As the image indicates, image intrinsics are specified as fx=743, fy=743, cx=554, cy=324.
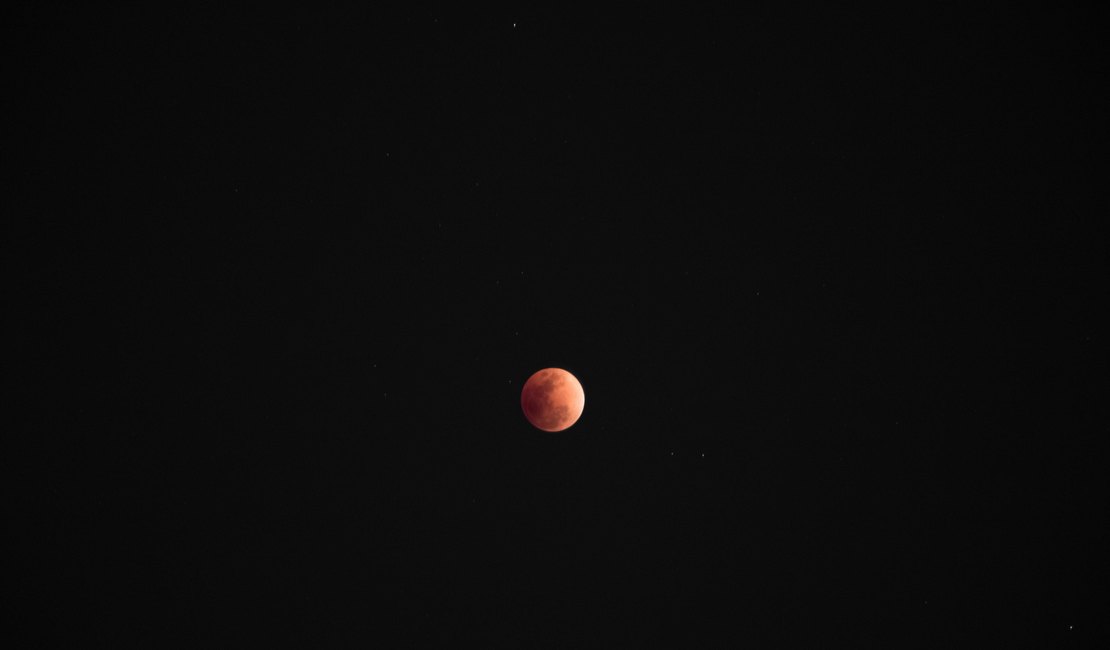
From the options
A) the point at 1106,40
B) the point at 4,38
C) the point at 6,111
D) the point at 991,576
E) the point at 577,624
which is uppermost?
the point at 4,38

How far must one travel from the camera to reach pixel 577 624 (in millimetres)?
3256

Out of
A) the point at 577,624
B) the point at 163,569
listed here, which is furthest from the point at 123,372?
the point at 577,624

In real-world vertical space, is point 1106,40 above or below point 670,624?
above

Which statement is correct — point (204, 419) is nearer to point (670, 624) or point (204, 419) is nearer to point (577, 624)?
point (577, 624)

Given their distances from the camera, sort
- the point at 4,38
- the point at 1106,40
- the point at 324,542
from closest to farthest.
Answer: the point at 1106,40, the point at 4,38, the point at 324,542

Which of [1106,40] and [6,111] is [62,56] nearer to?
[6,111]

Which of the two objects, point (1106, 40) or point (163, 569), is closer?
point (1106, 40)

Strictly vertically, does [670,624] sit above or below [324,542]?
below

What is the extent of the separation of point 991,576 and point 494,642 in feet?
6.89

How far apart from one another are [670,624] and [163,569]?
2202 mm

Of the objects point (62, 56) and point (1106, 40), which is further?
point (62, 56)

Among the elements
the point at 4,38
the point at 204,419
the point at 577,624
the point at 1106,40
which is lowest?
the point at 577,624

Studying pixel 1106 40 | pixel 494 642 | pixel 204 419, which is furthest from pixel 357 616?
pixel 1106 40

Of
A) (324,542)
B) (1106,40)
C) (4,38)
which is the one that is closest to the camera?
(1106,40)
